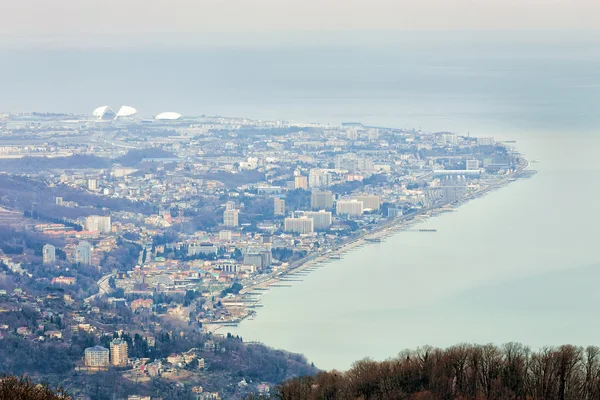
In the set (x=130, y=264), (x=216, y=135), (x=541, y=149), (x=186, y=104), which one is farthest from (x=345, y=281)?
(x=186, y=104)

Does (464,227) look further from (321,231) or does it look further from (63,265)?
(63,265)

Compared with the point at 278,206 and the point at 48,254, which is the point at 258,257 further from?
the point at 278,206

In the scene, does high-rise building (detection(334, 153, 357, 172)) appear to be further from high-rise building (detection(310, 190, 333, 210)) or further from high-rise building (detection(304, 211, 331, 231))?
high-rise building (detection(304, 211, 331, 231))

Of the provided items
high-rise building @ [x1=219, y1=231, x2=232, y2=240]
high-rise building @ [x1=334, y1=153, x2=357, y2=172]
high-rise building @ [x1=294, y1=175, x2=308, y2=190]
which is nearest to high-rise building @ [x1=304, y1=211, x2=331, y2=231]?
high-rise building @ [x1=219, y1=231, x2=232, y2=240]

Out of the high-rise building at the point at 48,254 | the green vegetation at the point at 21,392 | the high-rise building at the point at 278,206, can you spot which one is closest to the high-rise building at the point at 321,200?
the high-rise building at the point at 278,206

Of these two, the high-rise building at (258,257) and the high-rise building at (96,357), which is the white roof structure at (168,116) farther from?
the high-rise building at (96,357)

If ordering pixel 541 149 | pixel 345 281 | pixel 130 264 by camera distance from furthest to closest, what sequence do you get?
1. pixel 541 149
2. pixel 130 264
3. pixel 345 281
